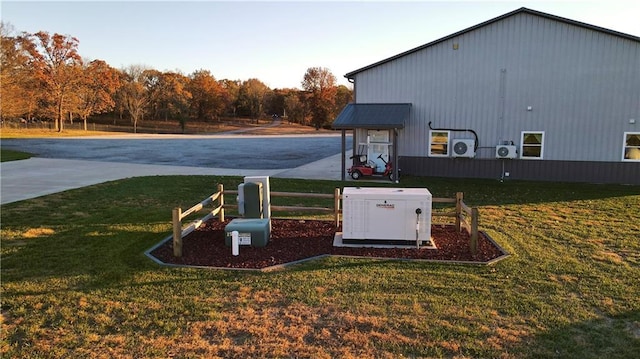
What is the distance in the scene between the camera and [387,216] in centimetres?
743

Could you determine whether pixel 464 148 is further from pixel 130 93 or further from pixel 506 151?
pixel 130 93

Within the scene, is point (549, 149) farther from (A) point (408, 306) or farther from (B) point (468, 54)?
(A) point (408, 306)

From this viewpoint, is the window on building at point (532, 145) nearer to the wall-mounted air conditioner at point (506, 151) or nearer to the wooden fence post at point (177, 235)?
the wall-mounted air conditioner at point (506, 151)

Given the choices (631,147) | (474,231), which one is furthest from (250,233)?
(631,147)

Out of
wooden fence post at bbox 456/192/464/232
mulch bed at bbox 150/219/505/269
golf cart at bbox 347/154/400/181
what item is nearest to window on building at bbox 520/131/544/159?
golf cart at bbox 347/154/400/181

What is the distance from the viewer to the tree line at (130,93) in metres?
47.3

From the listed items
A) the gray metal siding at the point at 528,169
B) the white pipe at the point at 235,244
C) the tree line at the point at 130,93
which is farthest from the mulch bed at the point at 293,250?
the tree line at the point at 130,93

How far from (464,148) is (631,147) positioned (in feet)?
18.9

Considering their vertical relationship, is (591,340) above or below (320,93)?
below

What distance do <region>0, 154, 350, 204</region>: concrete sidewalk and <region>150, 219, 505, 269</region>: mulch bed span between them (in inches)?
276

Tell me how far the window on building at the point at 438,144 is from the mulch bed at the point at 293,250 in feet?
29.6

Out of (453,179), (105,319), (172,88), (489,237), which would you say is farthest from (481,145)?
(172,88)

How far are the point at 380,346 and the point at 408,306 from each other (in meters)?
1.02

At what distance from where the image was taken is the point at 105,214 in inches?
394
